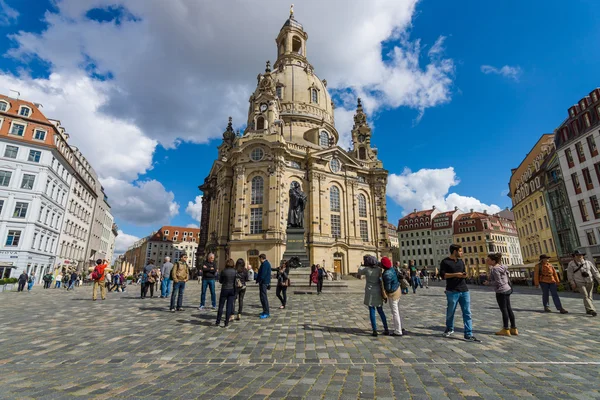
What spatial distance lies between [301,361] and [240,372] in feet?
3.68

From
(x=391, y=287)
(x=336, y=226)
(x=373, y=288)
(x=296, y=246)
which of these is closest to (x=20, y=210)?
(x=296, y=246)

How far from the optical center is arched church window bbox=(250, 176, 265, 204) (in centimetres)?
4208

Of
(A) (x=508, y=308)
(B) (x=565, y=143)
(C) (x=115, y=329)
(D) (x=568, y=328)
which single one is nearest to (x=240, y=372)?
(C) (x=115, y=329)

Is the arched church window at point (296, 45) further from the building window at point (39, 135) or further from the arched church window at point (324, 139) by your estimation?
the building window at point (39, 135)

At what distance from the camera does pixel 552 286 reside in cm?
1038

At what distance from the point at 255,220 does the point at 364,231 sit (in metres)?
18.9

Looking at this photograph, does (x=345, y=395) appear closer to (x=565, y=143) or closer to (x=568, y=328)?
(x=568, y=328)

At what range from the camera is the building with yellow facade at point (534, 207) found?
3834cm

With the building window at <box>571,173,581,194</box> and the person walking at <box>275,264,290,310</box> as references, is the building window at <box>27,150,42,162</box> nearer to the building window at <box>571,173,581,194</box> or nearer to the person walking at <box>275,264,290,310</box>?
the person walking at <box>275,264,290,310</box>

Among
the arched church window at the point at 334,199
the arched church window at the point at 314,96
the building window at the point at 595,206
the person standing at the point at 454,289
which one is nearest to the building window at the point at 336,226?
the arched church window at the point at 334,199

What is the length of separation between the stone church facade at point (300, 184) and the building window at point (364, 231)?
0.56 feet

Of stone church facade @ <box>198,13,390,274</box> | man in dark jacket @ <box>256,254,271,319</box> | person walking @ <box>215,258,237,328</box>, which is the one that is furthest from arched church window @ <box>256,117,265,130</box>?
person walking @ <box>215,258,237,328</box>

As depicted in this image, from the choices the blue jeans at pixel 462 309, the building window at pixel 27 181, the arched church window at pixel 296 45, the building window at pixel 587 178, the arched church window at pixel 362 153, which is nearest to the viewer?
the blue jeans at pixel 462 309

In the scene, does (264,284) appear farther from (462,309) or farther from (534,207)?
(534,207)
